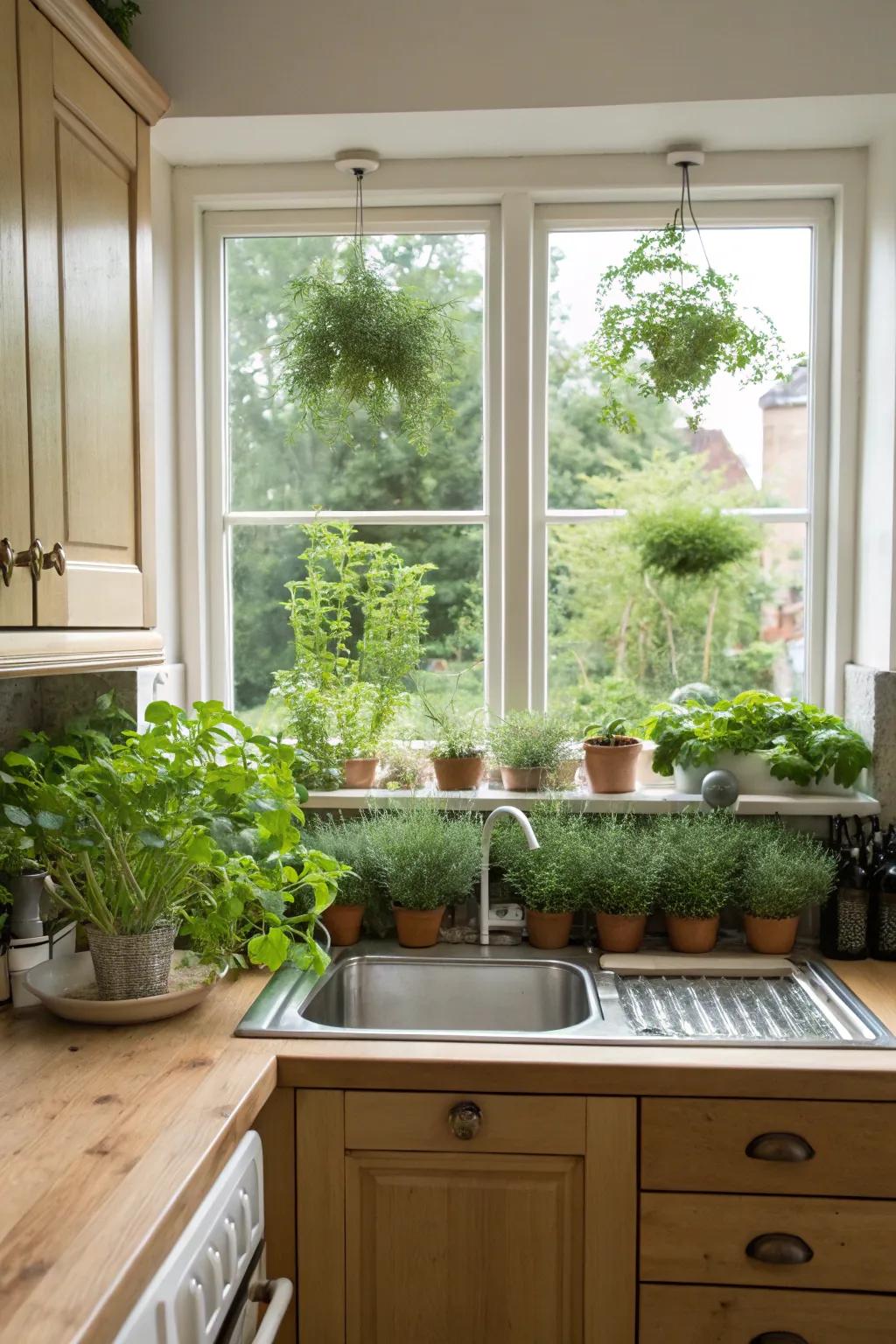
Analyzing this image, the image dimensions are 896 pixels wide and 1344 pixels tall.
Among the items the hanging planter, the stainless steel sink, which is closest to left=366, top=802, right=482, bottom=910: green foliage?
the stainless steel sink

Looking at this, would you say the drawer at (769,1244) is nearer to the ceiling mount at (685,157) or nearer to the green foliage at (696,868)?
the green foliage at (696,868)

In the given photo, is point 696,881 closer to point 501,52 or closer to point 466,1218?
point 466,1218

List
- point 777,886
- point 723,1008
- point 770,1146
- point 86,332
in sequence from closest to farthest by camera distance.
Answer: point 770,1146
point 86,332
point 723,1008
point 777,886

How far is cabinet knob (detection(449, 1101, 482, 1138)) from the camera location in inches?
67.0

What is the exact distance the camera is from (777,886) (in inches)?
85.0

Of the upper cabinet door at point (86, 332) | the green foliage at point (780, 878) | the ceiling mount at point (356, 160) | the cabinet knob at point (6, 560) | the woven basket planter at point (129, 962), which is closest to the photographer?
the cabinet knob at point (6, 560)

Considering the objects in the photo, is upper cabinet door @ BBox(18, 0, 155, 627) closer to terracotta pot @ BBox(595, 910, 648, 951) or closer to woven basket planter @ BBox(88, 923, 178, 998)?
woven basket planter @ BBox(88, 923, 178, 998)

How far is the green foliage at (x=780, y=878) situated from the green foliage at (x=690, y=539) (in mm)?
618

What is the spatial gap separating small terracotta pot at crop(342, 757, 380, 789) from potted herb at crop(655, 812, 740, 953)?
0.64 meters

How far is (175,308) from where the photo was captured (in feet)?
8.45

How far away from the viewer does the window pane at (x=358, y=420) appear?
2.60m

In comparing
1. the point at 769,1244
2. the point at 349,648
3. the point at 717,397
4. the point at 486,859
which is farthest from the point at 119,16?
the point at 769,1244

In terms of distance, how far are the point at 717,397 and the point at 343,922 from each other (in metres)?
1.40

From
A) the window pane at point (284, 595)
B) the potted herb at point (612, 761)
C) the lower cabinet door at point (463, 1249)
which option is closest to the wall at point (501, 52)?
the window pane at point (284, 595)
